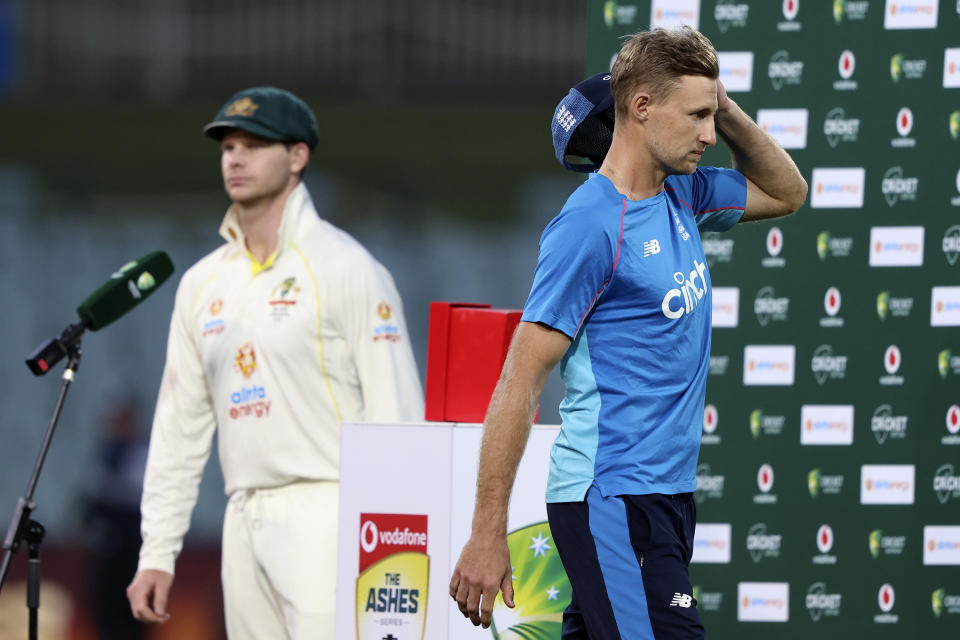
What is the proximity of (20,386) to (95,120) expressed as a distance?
5.84 feet

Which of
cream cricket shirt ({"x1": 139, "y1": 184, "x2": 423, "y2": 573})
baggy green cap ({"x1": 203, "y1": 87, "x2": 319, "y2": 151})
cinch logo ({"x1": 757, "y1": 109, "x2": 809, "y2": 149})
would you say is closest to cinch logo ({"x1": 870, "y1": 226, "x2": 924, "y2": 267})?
cinch logo ({"x1": 757, "y1": 109, "x2": 809, "y2": 149})

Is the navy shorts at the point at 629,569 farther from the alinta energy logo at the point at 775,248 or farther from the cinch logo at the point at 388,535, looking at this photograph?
the alinta energy logo at the point at 775,248

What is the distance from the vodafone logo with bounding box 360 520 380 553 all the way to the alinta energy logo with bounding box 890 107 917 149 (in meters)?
2.20

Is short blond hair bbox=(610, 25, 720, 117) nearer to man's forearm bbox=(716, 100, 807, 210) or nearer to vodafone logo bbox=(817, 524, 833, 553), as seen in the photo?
man's forearm bbox=(716, 100, 807, 210)

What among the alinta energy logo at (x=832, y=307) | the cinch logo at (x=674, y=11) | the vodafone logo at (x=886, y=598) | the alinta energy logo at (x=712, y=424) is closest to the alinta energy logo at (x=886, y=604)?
the vodafone logo at (x=886, y=598)

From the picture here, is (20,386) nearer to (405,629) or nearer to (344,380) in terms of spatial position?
(344,380)

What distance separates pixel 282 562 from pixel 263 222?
102 cm

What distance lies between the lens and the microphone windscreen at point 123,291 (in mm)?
3658

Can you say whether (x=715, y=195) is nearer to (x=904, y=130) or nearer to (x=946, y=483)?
(x=904, y=130)

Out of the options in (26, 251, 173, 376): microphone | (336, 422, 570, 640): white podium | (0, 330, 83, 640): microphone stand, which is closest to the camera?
(336, 422, 570, 640): white podium

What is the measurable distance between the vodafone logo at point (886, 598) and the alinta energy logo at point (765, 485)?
17.1 inches

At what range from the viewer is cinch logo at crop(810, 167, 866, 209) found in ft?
14.3

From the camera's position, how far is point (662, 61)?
7.99ft

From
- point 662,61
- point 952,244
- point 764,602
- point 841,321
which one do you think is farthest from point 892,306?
point 662,61
